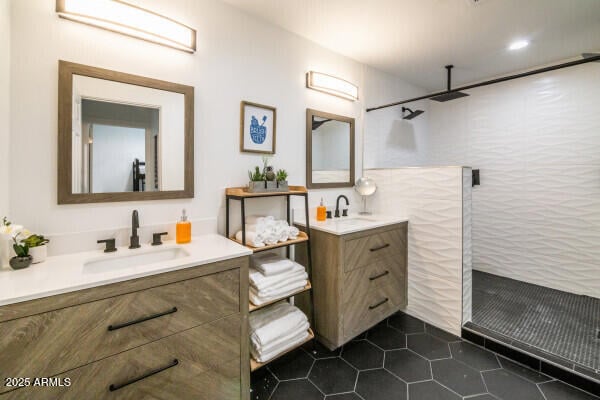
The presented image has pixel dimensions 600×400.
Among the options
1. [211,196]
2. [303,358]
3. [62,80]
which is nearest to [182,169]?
[211,196]

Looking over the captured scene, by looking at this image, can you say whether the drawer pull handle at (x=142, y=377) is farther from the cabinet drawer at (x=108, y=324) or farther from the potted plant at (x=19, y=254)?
the potted plant at (x=19, y=254)

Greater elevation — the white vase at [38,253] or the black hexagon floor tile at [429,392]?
the white vase at [38,253]

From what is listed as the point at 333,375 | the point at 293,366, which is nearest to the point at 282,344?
the point at 293,366

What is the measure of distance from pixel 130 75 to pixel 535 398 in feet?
9.48

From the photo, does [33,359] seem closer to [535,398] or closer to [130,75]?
[130,75]

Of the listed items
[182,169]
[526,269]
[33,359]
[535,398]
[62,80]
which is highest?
[62,80]

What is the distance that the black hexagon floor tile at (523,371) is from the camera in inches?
60.7

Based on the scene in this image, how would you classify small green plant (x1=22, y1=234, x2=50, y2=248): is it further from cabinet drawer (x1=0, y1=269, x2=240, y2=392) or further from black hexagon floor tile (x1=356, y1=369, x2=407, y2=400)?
black hexagon floor tile (x1=356, y1=369, x2=407, y2=400)

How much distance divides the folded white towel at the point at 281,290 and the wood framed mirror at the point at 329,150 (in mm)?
832

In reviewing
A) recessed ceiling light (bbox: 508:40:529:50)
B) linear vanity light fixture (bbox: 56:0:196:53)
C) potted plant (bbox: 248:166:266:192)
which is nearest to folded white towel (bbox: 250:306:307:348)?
potted plant (bbox: 248:166:266:192)

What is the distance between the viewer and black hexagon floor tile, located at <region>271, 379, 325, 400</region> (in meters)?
1.42

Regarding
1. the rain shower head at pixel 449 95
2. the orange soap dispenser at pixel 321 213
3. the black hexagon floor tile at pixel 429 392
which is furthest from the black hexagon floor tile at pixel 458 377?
the rain shower head at pixel 449 95

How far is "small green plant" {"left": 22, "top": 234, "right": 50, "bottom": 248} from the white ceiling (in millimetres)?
1783

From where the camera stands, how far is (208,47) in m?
1.65
